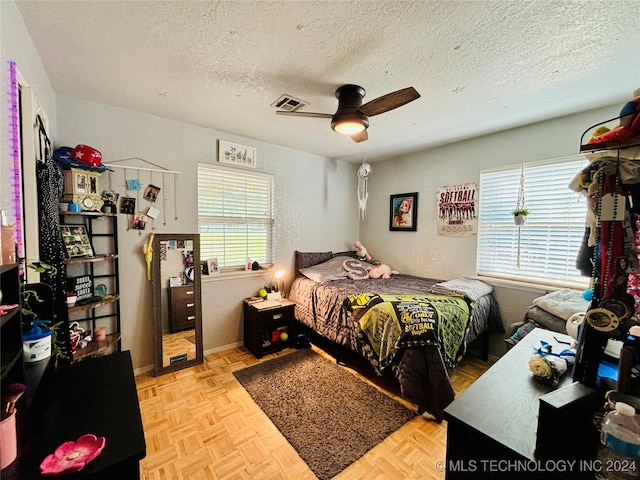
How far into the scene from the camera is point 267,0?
119cm

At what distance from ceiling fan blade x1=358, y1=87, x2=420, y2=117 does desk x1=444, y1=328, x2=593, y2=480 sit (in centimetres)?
156

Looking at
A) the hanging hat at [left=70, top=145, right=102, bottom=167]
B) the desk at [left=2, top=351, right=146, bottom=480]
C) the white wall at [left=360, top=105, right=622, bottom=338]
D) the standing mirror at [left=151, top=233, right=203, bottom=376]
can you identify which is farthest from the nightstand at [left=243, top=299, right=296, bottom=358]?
the hanging hat at [left=70, top=145, right=102, bottom=167]

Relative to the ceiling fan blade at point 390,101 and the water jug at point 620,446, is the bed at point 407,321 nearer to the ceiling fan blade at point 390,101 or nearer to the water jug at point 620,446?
the water jug at point 620,446

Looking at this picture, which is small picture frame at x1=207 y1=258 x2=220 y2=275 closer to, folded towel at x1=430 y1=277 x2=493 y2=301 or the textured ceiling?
the textured ceiling

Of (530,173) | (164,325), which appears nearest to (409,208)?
(530,173)

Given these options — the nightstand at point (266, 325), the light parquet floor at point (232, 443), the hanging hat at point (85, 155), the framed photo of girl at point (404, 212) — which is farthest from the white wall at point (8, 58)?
the framed photo of girl at point (404, 212)

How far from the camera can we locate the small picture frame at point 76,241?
194 cm

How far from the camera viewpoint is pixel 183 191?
8.66 ft

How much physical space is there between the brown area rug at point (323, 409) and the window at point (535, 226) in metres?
1.94

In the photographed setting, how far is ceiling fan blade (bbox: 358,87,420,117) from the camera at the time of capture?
159 cm

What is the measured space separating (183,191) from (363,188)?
8.43 ft

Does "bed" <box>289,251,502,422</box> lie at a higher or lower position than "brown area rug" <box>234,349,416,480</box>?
higher

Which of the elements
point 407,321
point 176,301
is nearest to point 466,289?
point 407,321

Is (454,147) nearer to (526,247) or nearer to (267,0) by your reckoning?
(526,247)
